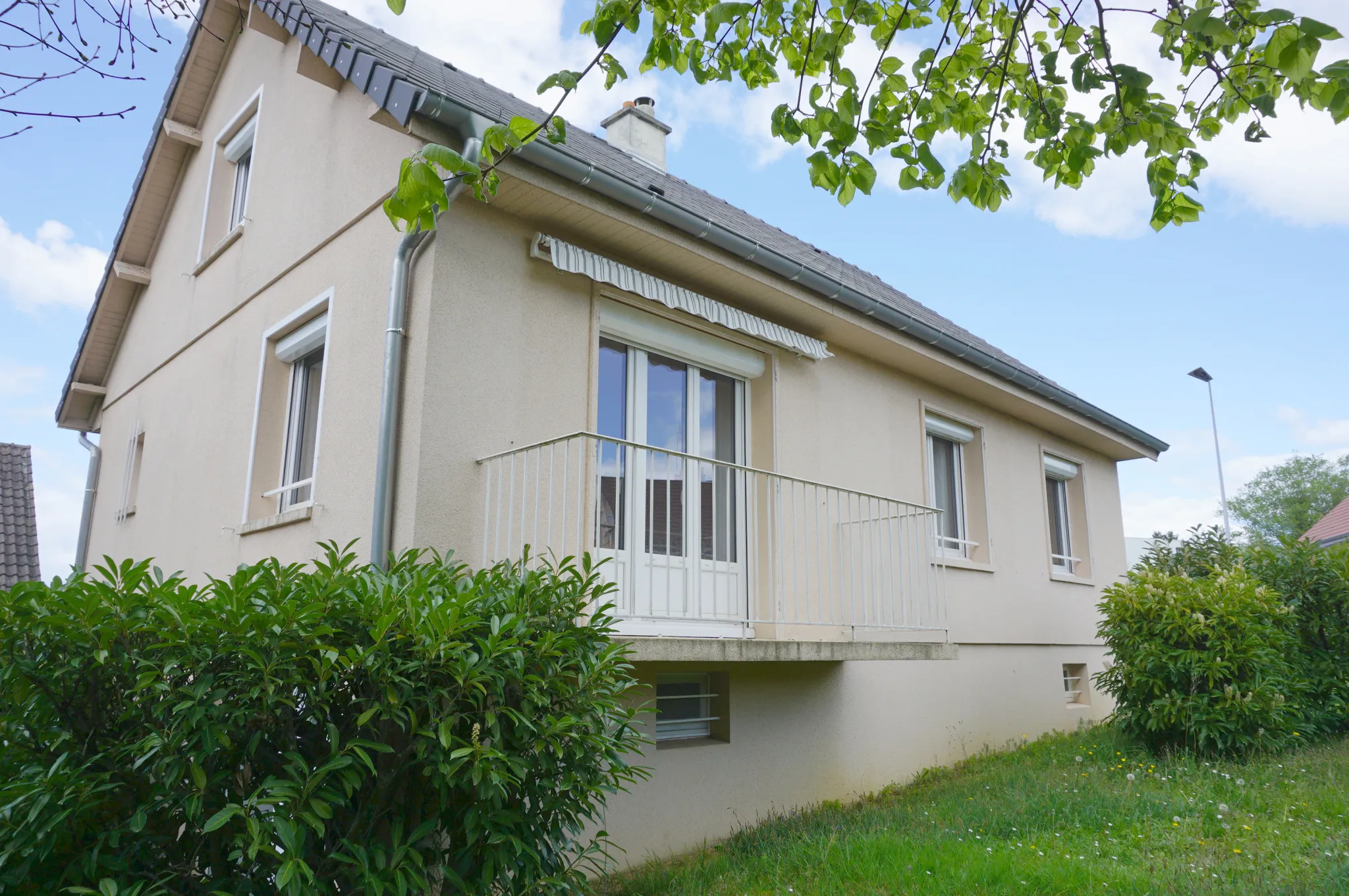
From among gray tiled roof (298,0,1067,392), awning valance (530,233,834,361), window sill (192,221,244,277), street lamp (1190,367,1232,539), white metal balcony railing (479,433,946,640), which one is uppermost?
street lamp (1190,367,1232,539)

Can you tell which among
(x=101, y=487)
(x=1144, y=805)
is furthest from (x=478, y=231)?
(x=101, y=487)

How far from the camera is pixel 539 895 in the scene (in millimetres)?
4145

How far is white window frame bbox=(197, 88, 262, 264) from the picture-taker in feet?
30.2

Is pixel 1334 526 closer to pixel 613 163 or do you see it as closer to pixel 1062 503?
pixel 1062 503

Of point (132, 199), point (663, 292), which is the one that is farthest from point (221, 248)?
point (663, 292)

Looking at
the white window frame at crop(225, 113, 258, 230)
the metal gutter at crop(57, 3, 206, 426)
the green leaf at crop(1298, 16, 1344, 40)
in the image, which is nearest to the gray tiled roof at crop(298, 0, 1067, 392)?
the white window frame at crop(225, 113, 258, 230)

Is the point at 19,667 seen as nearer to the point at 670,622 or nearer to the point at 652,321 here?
the point at 670,622

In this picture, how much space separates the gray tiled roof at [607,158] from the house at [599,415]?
4.7 inches

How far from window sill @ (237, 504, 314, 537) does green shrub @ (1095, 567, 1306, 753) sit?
23.3ft

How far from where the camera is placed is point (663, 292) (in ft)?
22.4

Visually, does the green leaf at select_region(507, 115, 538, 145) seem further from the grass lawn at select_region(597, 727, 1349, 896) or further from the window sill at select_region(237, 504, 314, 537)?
the grass lawn at select_region(597, 727, 1349, 896)

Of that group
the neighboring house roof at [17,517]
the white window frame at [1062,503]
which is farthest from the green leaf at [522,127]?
the neighboring house roof at [17,517]

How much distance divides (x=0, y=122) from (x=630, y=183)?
3.66 metres

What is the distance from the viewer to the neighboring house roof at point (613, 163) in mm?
5941
